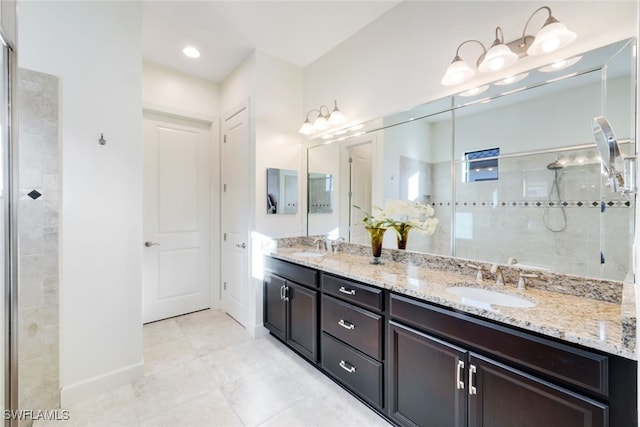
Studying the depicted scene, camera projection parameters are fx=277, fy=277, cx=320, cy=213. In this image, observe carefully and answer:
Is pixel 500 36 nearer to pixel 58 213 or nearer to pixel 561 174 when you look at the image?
pixel 561 174

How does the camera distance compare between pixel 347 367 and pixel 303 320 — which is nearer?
pixel 347 367

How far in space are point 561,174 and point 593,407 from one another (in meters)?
1.09

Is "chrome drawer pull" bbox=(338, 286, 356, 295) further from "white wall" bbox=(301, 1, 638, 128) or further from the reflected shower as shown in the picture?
"white wall" bbox=(301, 1, 638, 128)

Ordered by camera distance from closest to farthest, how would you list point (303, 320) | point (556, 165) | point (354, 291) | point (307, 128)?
1. point (556, 165)
2. point (354, 291)
3. point (303, 320)
4. point (307, 128)

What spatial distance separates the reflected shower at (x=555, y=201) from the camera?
58.2 inches

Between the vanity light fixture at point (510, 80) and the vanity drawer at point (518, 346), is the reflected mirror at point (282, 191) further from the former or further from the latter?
the vanity light fixture at point (510, 80)

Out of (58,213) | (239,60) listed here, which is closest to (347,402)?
(58,213)

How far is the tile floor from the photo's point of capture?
170 centimetres

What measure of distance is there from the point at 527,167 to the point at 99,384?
10.2 ft

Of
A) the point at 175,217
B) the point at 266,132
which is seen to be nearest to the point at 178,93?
the point at 266,132

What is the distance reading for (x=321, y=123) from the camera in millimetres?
2758

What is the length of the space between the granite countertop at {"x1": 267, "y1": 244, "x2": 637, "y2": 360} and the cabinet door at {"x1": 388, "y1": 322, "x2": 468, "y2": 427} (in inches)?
9.0

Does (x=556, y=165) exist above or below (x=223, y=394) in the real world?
above

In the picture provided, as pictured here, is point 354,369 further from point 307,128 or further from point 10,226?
point 307,128
